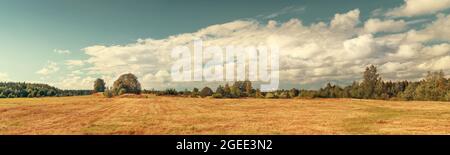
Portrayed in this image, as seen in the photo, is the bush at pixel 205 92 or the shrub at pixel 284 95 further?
the shrub at pixel 284 95

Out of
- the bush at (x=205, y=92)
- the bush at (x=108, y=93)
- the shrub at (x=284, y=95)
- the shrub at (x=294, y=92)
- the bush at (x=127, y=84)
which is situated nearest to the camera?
the bush at (x=127, y=84)

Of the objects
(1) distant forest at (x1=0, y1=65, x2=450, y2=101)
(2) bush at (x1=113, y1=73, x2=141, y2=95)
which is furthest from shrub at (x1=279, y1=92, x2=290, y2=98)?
(2) bush at (x1=113, y1=73, x2=141, y2=95)

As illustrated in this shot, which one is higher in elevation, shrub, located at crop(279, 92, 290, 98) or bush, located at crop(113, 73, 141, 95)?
bush, located at crop(113, 73, 141, 95)

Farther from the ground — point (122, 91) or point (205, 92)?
point (122, 91)

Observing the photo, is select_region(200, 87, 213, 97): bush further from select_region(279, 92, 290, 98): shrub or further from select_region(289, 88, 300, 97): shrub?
select_region(289, 88, 300, 97): shrub

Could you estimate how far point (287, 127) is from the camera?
2748cm

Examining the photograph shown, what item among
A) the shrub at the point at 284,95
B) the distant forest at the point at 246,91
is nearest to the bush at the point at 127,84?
the distant forest at the point at 246,91

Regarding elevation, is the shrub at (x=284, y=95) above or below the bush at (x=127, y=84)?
below

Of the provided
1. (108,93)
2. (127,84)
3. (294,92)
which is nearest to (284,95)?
(294,92)

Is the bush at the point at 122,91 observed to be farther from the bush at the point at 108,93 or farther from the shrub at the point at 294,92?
the shrub at the point at 294,92

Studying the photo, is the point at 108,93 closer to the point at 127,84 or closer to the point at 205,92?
the point at 127,84

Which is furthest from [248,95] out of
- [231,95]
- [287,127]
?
[287,127]
